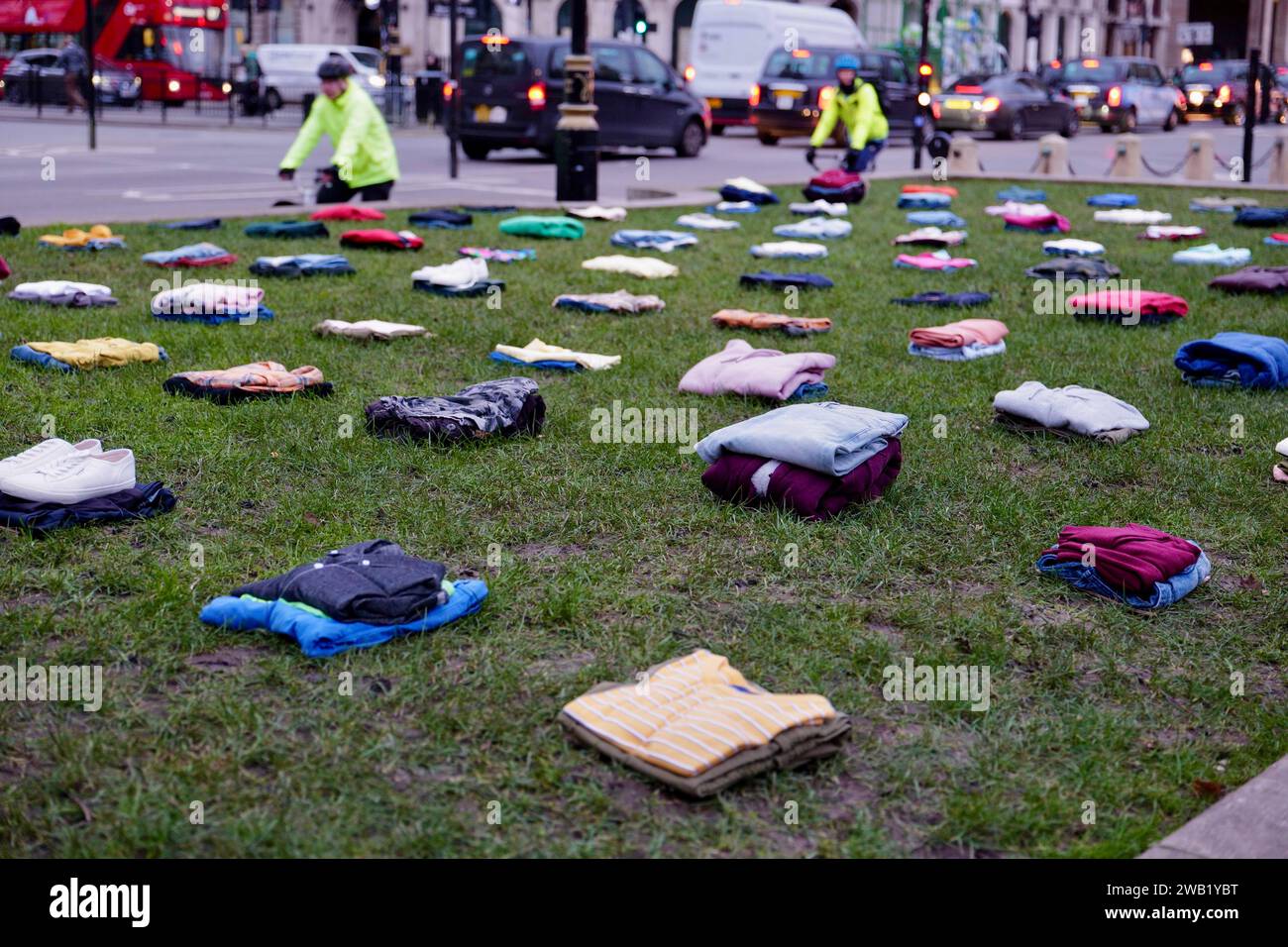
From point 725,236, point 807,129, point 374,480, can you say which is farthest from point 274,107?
point 374,480

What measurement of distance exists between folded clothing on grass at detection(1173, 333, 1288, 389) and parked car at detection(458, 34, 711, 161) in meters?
16.3

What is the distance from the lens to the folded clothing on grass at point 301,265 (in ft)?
32.9

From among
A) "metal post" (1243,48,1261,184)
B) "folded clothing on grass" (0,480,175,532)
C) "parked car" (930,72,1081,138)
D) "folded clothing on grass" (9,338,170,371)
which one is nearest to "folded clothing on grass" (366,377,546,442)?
"folded clothing on grass" (0,480,175,532)

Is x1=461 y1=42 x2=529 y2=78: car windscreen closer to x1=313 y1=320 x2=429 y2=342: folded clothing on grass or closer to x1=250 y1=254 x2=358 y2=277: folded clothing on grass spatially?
x1=250 y1=254 x2=358 y2=277: folded clothing on grass

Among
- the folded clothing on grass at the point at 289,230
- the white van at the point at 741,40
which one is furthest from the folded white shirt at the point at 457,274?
the white van at the point at 741,40

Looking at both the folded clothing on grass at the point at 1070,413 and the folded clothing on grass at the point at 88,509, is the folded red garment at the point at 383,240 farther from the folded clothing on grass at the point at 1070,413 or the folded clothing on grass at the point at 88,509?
the folded clothing on grass at the point at 88,509

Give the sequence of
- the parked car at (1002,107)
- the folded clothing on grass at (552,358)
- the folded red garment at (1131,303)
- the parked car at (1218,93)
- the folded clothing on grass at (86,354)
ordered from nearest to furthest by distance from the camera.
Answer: the folded clothing on grass at (86,354) < the folded clothing on grass at (552,358) < the folded red garment at (1131,303) < the parked car at (1002,107) < the parked car at (1218,93)

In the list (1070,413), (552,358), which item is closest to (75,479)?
(552,358)

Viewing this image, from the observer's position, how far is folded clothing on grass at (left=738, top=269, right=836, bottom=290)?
10.2m

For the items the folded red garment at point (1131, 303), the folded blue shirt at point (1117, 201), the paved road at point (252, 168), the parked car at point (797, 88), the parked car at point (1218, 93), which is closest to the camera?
the folded red garment at point (1131, 303)

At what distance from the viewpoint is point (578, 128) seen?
51.9 ft
